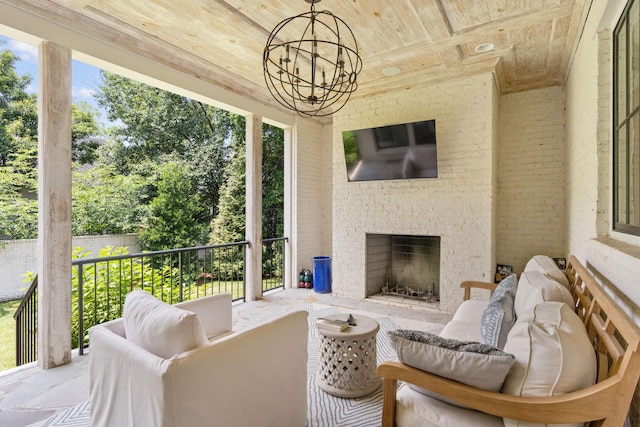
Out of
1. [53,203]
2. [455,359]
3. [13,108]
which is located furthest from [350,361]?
[13,108]

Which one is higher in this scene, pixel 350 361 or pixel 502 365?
pixel 502 365

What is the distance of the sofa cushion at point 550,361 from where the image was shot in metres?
1.11

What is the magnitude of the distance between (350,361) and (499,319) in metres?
0.99

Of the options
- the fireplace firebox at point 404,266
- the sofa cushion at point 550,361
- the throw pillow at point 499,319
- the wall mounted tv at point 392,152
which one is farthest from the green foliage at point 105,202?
the sofa cushion at point 550,361

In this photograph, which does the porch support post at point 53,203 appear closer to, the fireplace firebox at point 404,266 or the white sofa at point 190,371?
the white sofa at point 190,371

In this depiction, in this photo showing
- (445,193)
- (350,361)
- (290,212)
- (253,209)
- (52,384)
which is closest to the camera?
(350,361)

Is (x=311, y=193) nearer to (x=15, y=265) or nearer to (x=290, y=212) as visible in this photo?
(x=290, y=212)

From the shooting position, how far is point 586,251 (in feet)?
8.07

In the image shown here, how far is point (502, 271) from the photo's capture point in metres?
4.20

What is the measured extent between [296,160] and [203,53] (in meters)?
2.31

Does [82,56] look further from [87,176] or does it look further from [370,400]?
[87,176]

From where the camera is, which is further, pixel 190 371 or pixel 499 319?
pixel 499 319

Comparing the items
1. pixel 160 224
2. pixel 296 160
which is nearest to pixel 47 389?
pixel 296 160

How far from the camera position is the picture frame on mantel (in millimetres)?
4113
